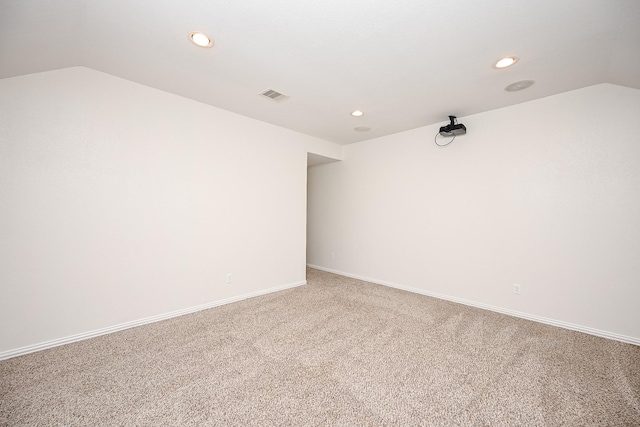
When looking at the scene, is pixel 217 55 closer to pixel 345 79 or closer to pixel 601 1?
pixel 345 79

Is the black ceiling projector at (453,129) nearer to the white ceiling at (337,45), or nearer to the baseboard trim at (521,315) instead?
the white ceiling at (337,45)

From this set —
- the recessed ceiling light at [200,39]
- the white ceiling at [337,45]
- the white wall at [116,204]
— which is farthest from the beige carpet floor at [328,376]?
the recessed ceiling light at [200,39]

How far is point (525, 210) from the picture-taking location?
9.45 feet

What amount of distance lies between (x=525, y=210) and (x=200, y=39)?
376 cm

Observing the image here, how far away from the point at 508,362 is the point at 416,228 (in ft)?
6.91

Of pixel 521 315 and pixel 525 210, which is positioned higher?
pixel 525 210

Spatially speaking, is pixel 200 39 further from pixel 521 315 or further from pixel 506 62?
pixel 521 315

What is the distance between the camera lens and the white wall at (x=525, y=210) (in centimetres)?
238

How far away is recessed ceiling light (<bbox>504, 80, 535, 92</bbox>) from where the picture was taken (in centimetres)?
246

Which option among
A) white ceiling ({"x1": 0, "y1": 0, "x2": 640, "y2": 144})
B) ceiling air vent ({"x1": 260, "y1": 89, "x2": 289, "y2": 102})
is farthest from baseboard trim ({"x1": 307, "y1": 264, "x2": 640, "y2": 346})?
ceiling air vent ({"x1": 260, "y1": 89, "x2": 289, "y2": 102})

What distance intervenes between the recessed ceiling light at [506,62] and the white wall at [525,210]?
3.50 ft

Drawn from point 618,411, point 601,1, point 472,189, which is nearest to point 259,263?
point 472,189

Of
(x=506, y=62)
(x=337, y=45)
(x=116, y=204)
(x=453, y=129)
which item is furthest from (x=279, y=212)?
(x=506, y=62)

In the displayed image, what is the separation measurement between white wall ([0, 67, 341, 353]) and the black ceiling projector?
8.40 feet
